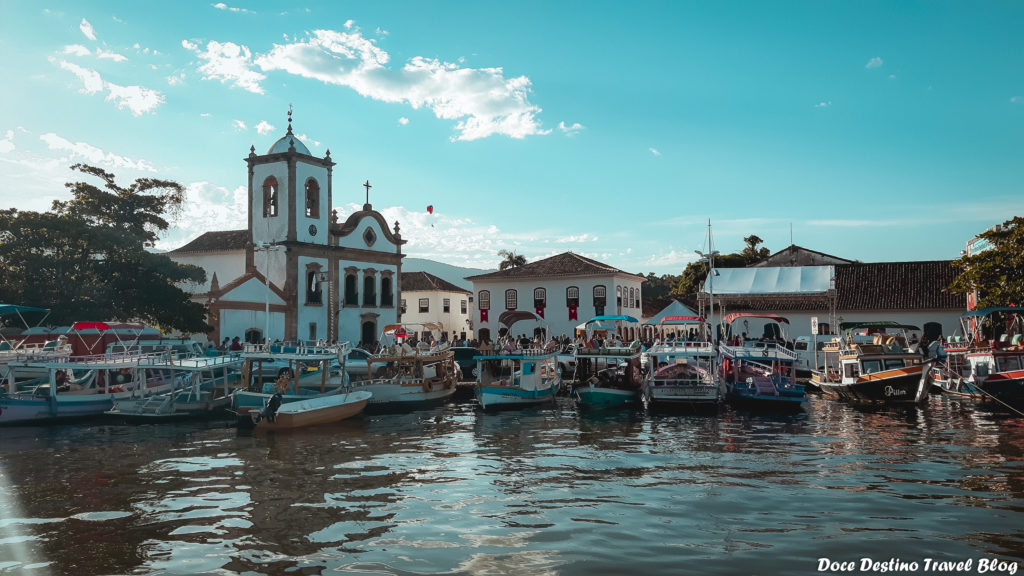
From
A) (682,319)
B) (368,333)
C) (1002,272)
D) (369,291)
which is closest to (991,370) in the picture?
(1002,272)

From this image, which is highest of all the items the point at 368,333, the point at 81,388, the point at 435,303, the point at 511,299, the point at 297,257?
the point at 297,257

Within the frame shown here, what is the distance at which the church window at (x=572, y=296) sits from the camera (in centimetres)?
5516

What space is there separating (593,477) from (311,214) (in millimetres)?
36597

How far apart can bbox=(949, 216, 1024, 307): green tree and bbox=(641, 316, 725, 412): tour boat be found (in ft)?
36.8

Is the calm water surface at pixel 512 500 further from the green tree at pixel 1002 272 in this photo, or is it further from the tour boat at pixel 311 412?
the green tree at pixel 1002 272

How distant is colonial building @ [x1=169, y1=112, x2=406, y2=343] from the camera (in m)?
45.2

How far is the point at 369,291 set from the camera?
168ft

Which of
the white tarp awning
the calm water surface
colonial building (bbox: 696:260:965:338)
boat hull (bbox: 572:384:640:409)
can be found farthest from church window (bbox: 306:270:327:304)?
the calm water surface

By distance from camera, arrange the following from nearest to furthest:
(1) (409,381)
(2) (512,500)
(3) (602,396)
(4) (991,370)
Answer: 1. (2) (512,500)
2. (4) (991,370)
3. (3) (602,396)
4. (1) (409,381)

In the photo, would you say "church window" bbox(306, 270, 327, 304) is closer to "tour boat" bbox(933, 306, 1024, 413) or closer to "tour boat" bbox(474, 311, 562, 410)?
"tour boat" bbox(474, 311, 562, 410)

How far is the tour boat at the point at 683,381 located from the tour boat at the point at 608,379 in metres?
0.64

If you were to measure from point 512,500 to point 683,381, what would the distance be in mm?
14494

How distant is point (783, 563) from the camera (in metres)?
9.96

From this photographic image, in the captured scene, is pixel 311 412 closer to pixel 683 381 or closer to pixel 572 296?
pixel 683 381
